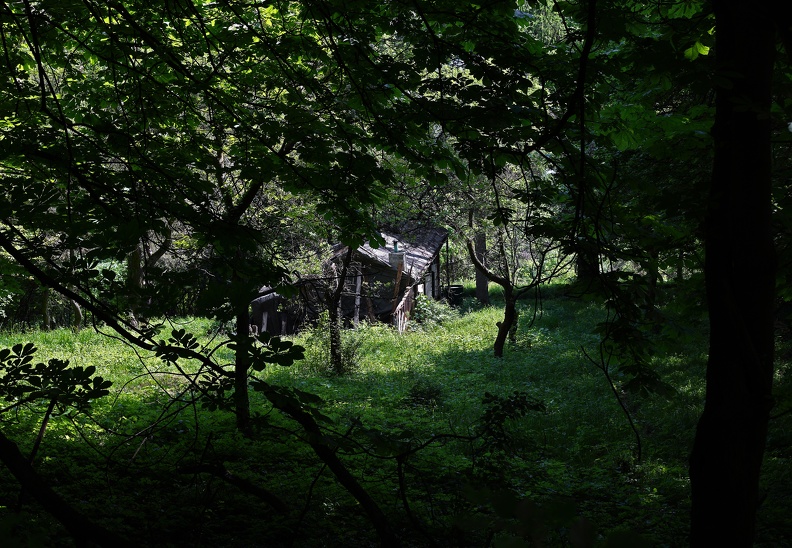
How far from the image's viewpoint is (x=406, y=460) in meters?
3.34

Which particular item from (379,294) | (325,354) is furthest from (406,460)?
(379,294)

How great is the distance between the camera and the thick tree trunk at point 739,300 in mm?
2232

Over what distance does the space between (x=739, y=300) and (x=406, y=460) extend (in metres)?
1.84

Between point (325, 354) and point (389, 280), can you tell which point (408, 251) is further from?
point (325, 354)

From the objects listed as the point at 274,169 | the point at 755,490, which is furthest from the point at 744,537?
the point at 274,169

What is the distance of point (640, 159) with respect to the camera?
10352 millimetres

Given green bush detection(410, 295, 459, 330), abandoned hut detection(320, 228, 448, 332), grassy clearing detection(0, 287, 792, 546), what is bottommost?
grassy clearing detection(0, 287, 792, 546)

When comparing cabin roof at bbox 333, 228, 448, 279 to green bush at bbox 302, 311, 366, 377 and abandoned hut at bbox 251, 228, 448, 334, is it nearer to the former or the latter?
abandoned hut at bbox 251, 228, 448, 334

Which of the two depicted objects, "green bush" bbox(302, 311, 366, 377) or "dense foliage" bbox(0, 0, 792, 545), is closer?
"dense foliage" bbox(0, 0, 792, 545)

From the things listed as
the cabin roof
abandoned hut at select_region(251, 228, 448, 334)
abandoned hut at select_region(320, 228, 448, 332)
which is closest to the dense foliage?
the cabin roof

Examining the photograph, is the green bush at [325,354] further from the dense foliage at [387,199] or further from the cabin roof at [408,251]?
the dense foliage at [387,199]

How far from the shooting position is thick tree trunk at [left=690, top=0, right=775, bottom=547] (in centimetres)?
223

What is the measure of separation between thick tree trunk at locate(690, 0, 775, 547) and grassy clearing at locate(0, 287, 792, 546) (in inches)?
26.0

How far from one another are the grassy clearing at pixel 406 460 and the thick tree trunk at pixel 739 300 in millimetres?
659
